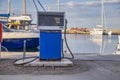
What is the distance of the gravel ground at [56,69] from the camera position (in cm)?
1256

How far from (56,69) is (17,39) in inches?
839

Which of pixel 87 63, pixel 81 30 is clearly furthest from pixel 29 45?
pixel 81 30

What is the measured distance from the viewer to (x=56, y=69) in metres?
13.3

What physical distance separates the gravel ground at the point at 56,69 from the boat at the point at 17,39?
18738mm

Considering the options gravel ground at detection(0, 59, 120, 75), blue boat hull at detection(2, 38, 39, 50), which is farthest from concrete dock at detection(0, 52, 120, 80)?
blue boat hull at detection(2, 38, 39, 50)

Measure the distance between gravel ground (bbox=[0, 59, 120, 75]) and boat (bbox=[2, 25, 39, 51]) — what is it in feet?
61.5

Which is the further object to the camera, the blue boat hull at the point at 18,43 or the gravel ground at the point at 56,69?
the blue boat hull at the point at 18,43

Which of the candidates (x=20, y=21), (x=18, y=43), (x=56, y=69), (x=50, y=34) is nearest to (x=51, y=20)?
(x=50, y=34)

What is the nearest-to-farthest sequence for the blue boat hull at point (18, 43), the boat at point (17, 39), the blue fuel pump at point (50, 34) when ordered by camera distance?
the blue fuel pump at point (50, 34)
the boat at point (17, 39)
the blue boat hull at point (18, 43)

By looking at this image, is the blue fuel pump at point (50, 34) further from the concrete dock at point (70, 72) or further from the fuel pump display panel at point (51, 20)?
the concrete dock at point (70, 72)

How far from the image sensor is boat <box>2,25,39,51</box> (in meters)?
33.8

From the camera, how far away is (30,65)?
13.8 metres

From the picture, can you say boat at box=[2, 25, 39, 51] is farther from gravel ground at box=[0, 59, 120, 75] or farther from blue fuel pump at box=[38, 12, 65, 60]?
blue fuel pump at box=[38, 12, 65, 60]

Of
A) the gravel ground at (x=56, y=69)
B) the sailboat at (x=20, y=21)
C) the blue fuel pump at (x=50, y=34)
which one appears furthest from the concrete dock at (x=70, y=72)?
the sailboat at (x=20, y=21)
